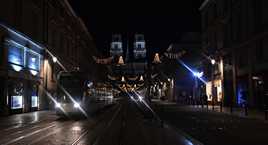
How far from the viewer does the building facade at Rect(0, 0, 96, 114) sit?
34531mm

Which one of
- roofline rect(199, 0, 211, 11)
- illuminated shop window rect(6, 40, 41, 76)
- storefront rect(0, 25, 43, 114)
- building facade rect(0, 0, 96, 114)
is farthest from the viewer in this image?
roofline rect(199, 0, 211, 11)

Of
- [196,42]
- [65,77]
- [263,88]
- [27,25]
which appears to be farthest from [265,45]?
[196,42]

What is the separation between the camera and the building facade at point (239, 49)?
4150 cm

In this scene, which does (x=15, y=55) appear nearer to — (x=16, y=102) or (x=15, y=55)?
(x=15, y=55)

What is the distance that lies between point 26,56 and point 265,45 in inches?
920

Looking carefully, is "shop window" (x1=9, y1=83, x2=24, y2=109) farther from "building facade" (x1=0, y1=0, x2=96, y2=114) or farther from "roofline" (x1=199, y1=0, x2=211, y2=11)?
"roofline" (x1=199, y1=0, x2=211, y2=11)

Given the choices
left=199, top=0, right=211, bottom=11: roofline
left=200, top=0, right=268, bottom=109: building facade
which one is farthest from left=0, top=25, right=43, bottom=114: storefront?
left=199, top=0, right=211, bottom=11: roofline

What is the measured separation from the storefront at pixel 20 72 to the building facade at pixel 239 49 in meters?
20.2

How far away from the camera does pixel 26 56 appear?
Result: 1610 inches

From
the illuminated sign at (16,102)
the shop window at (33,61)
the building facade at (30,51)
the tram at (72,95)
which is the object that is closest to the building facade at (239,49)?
the tram at (72,95)

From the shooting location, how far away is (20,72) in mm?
38781

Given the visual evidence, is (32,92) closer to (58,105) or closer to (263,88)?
(58,105)

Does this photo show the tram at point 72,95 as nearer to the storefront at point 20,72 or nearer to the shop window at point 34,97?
the storefront at point 20,72

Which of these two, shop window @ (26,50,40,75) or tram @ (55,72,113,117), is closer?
tram @ (55,72,113,117)
